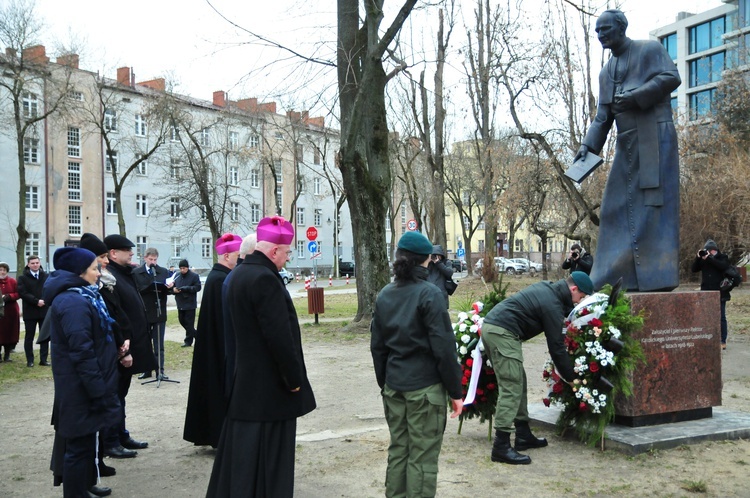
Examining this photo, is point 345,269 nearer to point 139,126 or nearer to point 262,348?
A: point 139,126

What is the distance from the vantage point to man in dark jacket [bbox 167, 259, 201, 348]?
43.8ft

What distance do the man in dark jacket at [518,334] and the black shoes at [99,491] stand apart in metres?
3.13

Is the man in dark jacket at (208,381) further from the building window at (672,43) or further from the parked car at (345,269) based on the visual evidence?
the building window at (672,43)

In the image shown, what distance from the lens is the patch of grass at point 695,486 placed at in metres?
5.31

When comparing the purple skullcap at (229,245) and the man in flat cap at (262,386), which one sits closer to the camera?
the man in flat cap at (262,386)

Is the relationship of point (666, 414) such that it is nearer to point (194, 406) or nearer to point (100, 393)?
point (194, 406)

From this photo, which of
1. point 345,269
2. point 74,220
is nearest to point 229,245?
point 74,220

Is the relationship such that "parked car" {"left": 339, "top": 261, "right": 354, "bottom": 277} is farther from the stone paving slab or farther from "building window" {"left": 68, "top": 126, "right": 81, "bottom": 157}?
the stone paving slab

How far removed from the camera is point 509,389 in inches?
244

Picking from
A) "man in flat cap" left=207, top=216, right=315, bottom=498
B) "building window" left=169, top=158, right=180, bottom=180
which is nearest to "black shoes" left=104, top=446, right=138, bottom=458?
"man in flat cap" left=207, top=216, right=315, bottom=498

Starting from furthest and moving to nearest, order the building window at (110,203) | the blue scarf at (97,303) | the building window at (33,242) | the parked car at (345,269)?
the parked car at (345,269)
the building window at (110,203)
the building window at (33,242)
the blue scarf at (97,303)

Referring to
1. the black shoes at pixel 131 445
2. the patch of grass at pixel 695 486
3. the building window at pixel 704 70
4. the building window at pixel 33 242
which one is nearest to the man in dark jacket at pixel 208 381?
the black shoes at pixel 131 445

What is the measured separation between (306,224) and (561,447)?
6179 centimetres

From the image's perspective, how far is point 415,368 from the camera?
4680 mm
